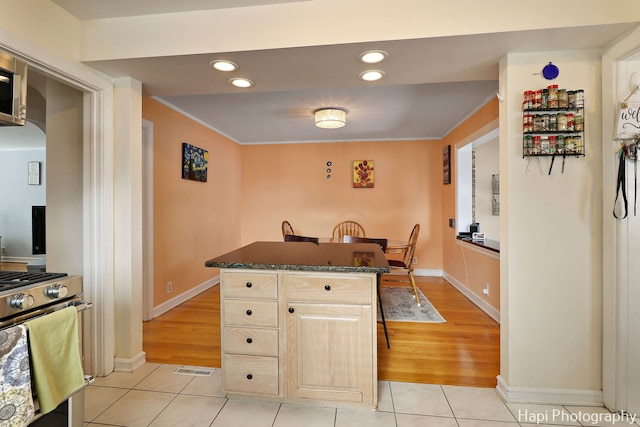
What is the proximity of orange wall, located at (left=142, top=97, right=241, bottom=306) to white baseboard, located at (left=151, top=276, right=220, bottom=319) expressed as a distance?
0.15 ft

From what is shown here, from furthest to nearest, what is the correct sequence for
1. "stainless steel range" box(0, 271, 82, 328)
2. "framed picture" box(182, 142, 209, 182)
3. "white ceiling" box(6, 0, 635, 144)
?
"framed picture" box(182, 142, 209, 182) → "white ceiling" box(6, 0, 635, 144) → "stainless steel range" box(0, 271, 82, 328)

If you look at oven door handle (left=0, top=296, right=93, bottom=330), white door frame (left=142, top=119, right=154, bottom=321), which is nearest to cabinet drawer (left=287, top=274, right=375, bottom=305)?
oven door handle (left=0, top=296, right=93, bottom=330)

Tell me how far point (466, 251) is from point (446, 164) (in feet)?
4.23

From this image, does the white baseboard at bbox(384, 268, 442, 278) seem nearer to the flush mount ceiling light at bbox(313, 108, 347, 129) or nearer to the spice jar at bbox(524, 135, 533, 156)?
the flush mount ceiling light at bbox(313, 108, 347, 129)

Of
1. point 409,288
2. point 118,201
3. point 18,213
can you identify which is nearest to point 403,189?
point 409,288

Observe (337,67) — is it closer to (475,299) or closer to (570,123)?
(570,123)

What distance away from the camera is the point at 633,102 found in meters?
1.55

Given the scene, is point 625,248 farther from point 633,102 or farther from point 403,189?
point 403,189

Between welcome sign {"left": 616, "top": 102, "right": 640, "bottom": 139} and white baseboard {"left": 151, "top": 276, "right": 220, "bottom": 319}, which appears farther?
white baseboard {"left": 151, "top": 276, "right": 220, "bottom": 319}

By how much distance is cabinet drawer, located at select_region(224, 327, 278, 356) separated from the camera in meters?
1.69

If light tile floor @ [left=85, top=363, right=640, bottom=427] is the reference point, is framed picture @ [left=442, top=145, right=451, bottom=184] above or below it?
above

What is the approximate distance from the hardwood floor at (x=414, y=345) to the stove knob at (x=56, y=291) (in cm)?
128

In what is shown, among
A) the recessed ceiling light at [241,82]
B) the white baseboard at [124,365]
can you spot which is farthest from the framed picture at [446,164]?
the white baseboard at [124,365]

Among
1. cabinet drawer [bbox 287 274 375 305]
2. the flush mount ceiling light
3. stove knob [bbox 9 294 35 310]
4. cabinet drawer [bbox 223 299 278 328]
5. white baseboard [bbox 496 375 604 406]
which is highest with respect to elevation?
the flush mount ceiling light
